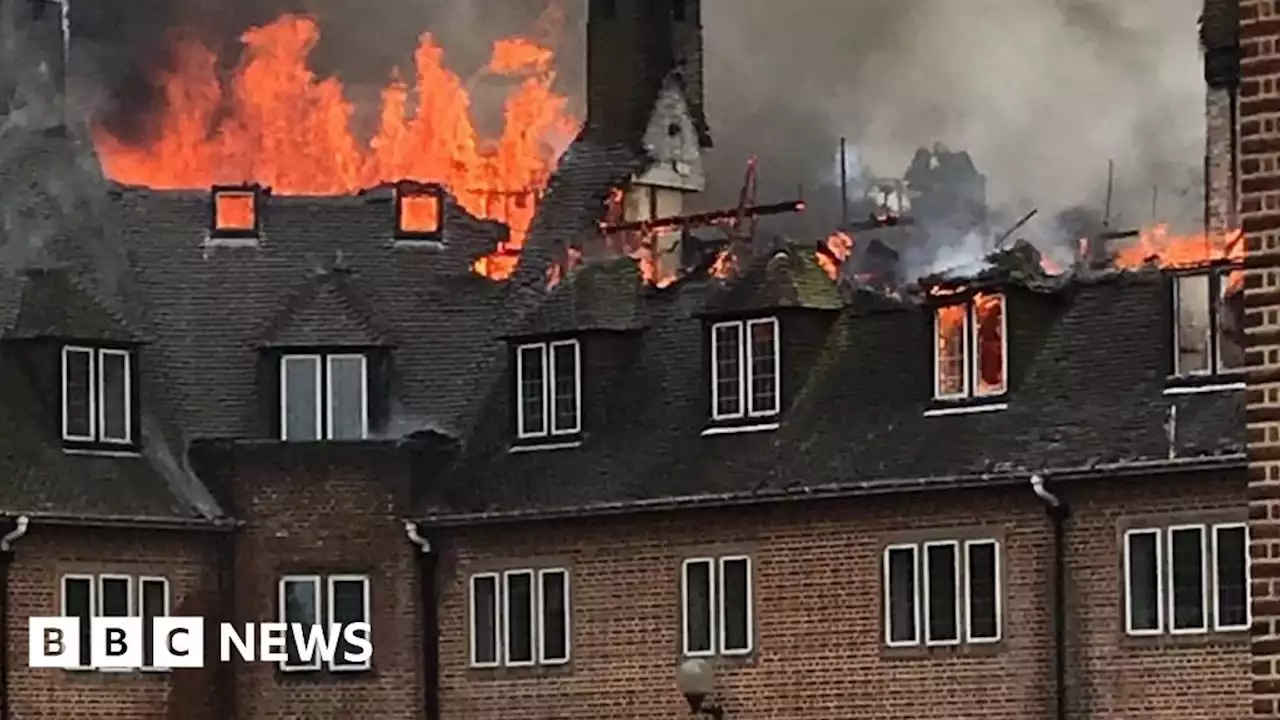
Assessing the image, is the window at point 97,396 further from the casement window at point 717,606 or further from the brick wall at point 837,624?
the casement window at point 717,606

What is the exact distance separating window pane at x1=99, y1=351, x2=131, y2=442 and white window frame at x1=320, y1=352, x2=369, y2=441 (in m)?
2.85

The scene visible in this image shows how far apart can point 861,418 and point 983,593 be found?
12.6 feet

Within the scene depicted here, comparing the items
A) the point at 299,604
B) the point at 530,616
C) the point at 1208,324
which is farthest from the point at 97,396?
the point at 1208,324

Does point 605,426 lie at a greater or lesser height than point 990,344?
lesser

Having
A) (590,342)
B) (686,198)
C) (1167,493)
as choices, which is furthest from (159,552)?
(1167,493)

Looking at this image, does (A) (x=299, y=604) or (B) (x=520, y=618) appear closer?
(B) (x=520, y=618)

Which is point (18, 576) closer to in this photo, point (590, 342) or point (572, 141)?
point (590, 342)

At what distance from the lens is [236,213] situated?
58.2 m

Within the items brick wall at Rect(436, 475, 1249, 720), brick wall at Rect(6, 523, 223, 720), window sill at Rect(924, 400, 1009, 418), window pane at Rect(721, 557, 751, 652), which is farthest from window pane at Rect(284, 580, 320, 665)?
window sill at Rect(924, 400, 1009, 418)

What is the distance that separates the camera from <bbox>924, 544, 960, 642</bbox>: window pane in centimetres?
4806

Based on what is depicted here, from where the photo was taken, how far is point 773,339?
5172cm

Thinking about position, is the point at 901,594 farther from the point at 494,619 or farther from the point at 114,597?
the point at 114,597

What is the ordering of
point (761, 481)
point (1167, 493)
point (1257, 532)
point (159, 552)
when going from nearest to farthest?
point (1257, 532) < point (1167, 493) < point (761, 481) < point (159, 552)

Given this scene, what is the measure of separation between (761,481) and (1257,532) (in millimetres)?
33437
